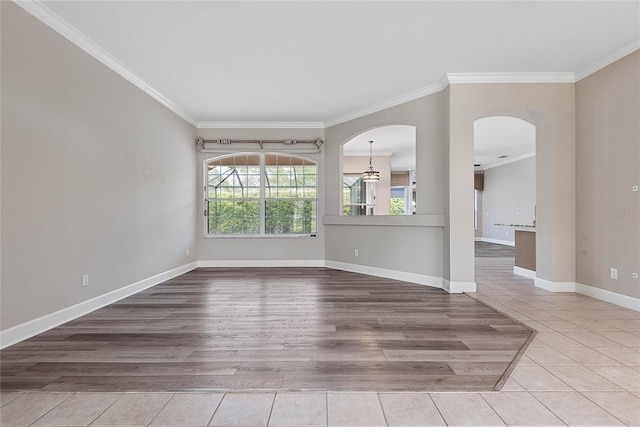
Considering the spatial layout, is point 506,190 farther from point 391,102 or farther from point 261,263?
point 261,263

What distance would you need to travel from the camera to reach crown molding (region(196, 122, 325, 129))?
5.60 m

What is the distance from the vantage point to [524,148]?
8250 millimetres

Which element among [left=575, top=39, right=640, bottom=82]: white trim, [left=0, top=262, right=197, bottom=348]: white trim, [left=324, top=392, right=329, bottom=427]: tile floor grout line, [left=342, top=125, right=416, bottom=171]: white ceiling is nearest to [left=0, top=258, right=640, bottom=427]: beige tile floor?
[left=324, top=392, right=329, bottom=427]: tile floor grout line

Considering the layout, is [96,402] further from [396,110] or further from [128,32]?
[396,110]

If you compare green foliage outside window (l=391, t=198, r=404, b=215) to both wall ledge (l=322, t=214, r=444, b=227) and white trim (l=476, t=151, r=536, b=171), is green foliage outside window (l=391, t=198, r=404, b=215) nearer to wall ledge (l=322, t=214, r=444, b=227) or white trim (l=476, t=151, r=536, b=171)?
white trim (l=476, t=151, r=536, b=171)

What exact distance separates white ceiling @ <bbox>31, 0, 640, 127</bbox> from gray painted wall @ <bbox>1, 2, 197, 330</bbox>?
308 mm

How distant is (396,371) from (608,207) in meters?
3.40

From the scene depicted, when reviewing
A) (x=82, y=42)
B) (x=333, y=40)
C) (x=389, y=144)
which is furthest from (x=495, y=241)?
(x=82, y=42)

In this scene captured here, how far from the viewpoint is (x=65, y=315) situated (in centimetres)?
275

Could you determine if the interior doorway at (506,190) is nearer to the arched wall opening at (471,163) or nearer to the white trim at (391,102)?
the arched wall opening at (471,163)

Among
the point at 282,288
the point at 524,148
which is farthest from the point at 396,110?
the point at 524,148

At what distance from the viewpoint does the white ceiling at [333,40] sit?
99.6 inches

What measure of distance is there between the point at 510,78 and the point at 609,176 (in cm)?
163

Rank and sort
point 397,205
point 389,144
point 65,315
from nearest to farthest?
1. point 65,315
2. point 389,144
3. point 397,205
